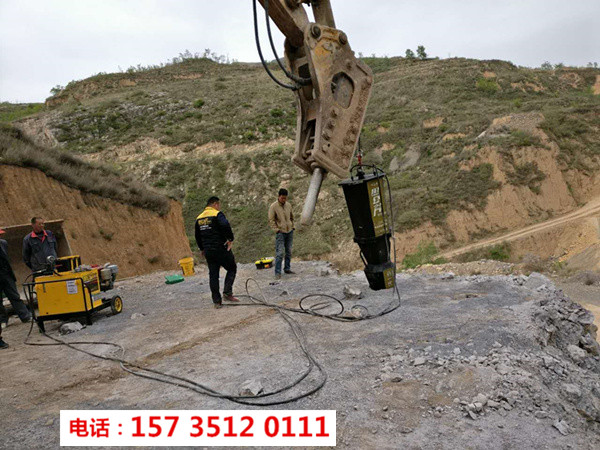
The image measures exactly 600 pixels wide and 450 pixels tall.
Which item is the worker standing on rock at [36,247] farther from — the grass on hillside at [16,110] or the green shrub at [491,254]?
the grass on hillside at [16,110]

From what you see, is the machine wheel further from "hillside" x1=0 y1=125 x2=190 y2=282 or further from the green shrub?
the green shrub

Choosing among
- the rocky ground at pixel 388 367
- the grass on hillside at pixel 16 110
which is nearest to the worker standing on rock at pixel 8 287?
the rocky ground at pixel 388 367

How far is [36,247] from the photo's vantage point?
8.09m

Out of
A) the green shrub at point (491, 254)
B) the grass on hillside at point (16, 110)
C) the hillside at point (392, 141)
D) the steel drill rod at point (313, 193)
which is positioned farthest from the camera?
the grass on hillside at point (16, 110)

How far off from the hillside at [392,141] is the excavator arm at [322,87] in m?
14.6

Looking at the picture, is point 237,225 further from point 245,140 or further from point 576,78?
point 576,78

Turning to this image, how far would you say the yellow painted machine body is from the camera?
270 inches

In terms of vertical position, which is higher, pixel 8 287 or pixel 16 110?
pixel 16 110

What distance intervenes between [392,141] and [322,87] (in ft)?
99.1

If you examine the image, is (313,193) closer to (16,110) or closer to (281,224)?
(281,224)

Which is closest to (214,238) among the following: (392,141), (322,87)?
(322,87)

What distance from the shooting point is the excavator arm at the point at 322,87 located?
16.2ft

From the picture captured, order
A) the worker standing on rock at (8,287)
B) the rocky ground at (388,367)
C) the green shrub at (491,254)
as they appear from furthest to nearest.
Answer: the green shrub at (491,254) < the worker standing on rock at (8,287) < the rocky ground at (388,367)

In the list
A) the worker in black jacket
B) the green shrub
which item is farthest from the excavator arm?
the green shrub
